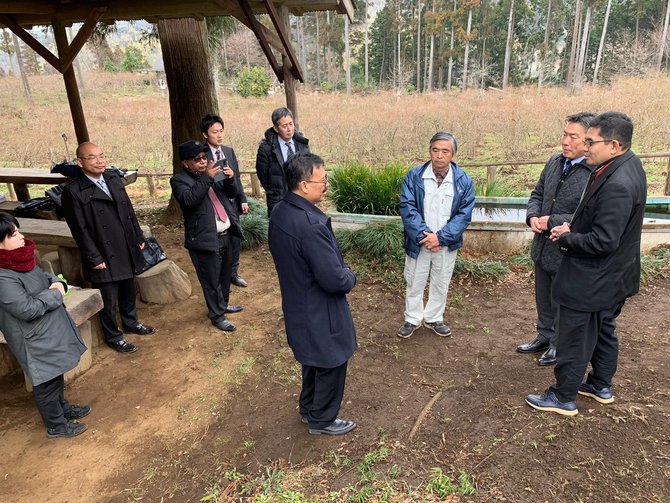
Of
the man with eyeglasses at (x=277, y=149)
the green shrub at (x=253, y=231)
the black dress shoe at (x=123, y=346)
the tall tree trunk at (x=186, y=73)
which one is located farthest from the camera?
the tall tree trunk at (x=186, y=73)

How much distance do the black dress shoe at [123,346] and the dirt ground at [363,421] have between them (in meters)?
0.07

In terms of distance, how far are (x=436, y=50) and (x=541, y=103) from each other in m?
24.2

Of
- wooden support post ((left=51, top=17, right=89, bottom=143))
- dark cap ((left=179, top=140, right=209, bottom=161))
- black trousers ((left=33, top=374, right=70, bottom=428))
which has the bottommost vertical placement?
black trousers ((left=33, top=374, right=70, bottom=428))

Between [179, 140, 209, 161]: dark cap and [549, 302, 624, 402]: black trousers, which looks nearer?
[549, 302, 624, 402]: black trousers

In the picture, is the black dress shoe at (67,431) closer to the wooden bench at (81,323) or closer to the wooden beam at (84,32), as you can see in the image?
the wooden bench at (81,323)

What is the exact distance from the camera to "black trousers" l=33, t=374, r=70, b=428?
2.68 metres

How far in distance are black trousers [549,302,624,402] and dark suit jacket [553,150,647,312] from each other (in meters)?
0.10

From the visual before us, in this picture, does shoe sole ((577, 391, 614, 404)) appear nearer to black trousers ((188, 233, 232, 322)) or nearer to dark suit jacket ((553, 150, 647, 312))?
dark suit jacket ((553, 150, 647, 312))

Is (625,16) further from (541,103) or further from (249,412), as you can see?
(249,412)

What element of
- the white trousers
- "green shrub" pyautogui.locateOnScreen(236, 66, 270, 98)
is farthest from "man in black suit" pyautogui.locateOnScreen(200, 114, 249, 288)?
"green shrub" pyautogui.locateOnScreen(236, 66, 270, 98)

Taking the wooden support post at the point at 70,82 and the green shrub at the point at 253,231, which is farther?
the green shrub at the point at 253,231

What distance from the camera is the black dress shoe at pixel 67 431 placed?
282 cm

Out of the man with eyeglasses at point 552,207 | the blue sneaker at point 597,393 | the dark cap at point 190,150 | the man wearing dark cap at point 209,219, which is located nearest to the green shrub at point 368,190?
the man wearing dark cap at point 209,219

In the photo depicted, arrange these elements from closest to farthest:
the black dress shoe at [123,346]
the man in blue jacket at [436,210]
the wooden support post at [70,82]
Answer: the man in blue jacket at [436,210], the black dress shoe at [123,346], the wooden support post at [70,82]
